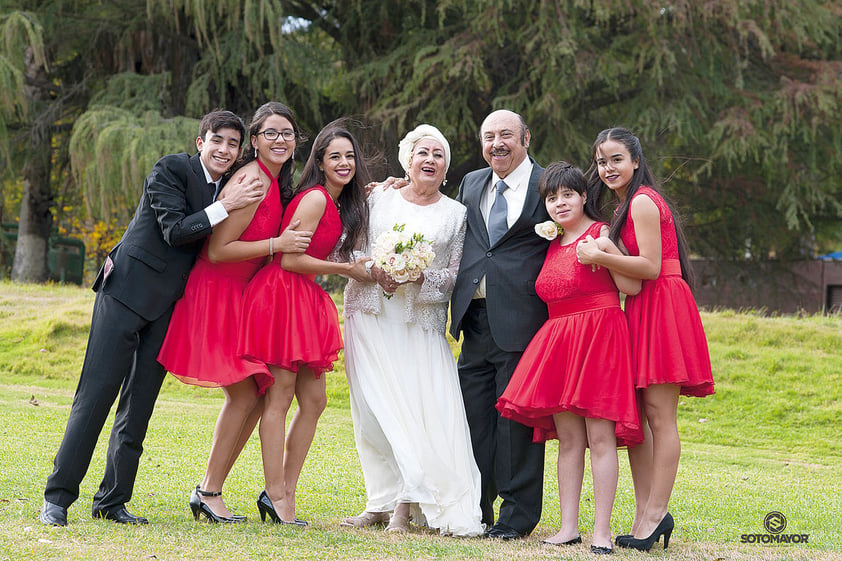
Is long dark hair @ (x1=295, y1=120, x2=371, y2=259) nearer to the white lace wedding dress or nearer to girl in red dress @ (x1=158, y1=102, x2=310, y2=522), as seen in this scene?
the white lace wedding dress

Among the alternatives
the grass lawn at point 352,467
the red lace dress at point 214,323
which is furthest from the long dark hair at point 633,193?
the red lace dress at point 214,323

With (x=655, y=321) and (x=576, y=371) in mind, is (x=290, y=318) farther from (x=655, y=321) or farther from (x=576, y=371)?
(x=655, y=321)

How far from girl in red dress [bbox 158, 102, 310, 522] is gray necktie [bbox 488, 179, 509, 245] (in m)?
1.01

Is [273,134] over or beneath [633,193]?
over

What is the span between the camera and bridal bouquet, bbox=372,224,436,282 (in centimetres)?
452

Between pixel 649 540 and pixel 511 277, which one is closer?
pixel 649 540

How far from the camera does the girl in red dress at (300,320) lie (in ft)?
14.8

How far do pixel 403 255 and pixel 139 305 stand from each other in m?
1.33

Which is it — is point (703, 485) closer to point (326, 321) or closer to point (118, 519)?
point (326, 321)

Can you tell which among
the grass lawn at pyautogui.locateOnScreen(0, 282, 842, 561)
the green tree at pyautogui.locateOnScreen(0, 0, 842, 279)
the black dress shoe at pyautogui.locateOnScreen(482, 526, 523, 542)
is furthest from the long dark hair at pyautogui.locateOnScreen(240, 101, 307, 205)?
the green tree at pyautogui.locateOnScreen(0, 0, 842, 279)

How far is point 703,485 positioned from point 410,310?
118 inches

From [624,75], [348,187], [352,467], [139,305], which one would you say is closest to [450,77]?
[624,75]

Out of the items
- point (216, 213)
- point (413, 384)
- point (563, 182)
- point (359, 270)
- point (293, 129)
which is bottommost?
point (413, 384)

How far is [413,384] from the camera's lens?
4.77m
